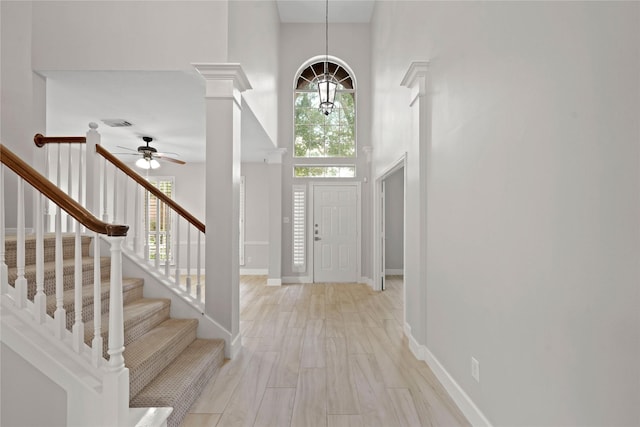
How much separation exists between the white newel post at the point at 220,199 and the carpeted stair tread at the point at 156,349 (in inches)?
11.8

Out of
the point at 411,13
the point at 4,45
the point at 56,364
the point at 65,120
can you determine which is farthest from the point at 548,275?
the point at 65,120

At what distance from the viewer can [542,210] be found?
1.65m

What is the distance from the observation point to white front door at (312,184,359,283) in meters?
7.66

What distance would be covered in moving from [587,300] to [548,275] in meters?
0.24

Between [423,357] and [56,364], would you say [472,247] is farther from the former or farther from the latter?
[56,364]

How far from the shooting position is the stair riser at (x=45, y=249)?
8.59ft

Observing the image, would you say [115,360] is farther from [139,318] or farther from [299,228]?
[299,228]

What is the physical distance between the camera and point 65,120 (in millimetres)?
5246

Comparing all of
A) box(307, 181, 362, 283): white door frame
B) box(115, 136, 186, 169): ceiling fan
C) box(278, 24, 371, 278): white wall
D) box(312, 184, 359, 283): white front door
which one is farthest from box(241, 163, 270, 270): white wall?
box(115, 136, 186, 169): ceiling fan

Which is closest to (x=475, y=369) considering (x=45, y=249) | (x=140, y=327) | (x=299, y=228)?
(x=140, y=327)

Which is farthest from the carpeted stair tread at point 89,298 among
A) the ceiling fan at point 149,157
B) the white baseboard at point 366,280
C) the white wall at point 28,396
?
the white baseboard at point 366,280

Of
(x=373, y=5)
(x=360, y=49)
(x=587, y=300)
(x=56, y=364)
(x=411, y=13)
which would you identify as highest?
(x=373, y=5)

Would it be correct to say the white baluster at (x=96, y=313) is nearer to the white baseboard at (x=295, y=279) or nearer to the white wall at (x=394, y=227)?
the white baseboard at (x=295, y=279)

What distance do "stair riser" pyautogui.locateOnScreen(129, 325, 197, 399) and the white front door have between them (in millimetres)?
4507
